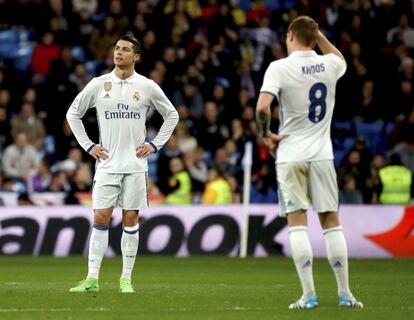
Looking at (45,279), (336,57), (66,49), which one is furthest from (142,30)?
(336,57)

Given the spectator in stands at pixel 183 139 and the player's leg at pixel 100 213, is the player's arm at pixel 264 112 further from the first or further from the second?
the spectator in stands at pixel 183 139

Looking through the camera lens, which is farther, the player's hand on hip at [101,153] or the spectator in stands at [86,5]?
the spectator in stands at [86,5]

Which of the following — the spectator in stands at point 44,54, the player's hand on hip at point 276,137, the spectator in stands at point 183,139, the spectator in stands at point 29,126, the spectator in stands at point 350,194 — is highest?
the spectator in stands at point 44,54

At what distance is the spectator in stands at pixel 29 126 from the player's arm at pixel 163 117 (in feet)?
38.4

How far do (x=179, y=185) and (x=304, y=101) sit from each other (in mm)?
12755

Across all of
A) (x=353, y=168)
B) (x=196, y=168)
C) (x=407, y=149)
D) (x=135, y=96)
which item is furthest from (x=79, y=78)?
(x=135, y=96)

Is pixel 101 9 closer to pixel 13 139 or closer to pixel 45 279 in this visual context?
pixel 13 139

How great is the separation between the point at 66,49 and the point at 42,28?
5.02ft

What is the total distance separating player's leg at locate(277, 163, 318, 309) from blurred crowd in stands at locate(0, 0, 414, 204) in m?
12.3

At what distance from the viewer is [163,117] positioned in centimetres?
1282

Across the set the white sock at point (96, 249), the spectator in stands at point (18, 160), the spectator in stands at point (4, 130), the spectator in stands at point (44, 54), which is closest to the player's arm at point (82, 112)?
the white sock at point (96, 249)

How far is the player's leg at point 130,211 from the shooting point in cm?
1246

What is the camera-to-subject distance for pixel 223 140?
81.8 feet

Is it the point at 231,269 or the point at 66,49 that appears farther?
the point at 66,49
